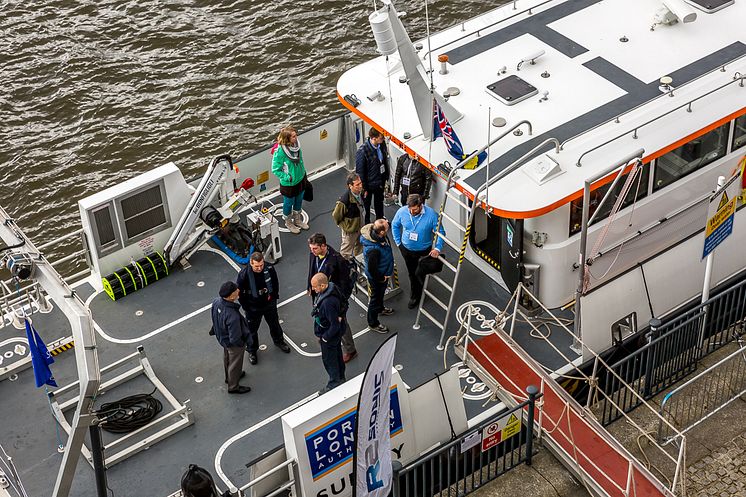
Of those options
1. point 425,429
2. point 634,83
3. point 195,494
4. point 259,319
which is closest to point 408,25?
point 634,83

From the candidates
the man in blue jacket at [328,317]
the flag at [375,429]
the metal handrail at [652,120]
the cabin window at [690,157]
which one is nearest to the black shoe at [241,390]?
the man in blue jacket at [328,317]

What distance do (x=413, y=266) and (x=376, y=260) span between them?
688mm

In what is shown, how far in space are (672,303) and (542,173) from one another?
9.36ft

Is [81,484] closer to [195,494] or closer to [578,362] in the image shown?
[195,494]

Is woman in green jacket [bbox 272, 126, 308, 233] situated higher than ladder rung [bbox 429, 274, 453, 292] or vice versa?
woman in green jacket [bbox 272, 126, 308, 233]

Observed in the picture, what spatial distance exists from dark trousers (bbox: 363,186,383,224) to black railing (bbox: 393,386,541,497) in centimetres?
395

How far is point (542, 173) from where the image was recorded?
13352 mm

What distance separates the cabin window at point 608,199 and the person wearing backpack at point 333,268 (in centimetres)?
281

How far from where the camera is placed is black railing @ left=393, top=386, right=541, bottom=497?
40.5 ft

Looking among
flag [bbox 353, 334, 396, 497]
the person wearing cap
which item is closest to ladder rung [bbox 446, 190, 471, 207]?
the person wearing cap

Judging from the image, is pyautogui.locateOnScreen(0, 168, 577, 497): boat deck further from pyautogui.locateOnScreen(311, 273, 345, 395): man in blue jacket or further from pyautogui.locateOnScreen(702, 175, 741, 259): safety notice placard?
pyautogui.locateOnScreen(702, 175, 741, 259): safety notice placard

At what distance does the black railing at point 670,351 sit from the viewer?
13.7 meters

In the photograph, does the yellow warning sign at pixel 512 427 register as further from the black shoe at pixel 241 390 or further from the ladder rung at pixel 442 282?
the black shoe at pixel 241 390

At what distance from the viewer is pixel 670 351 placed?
1404 cm
